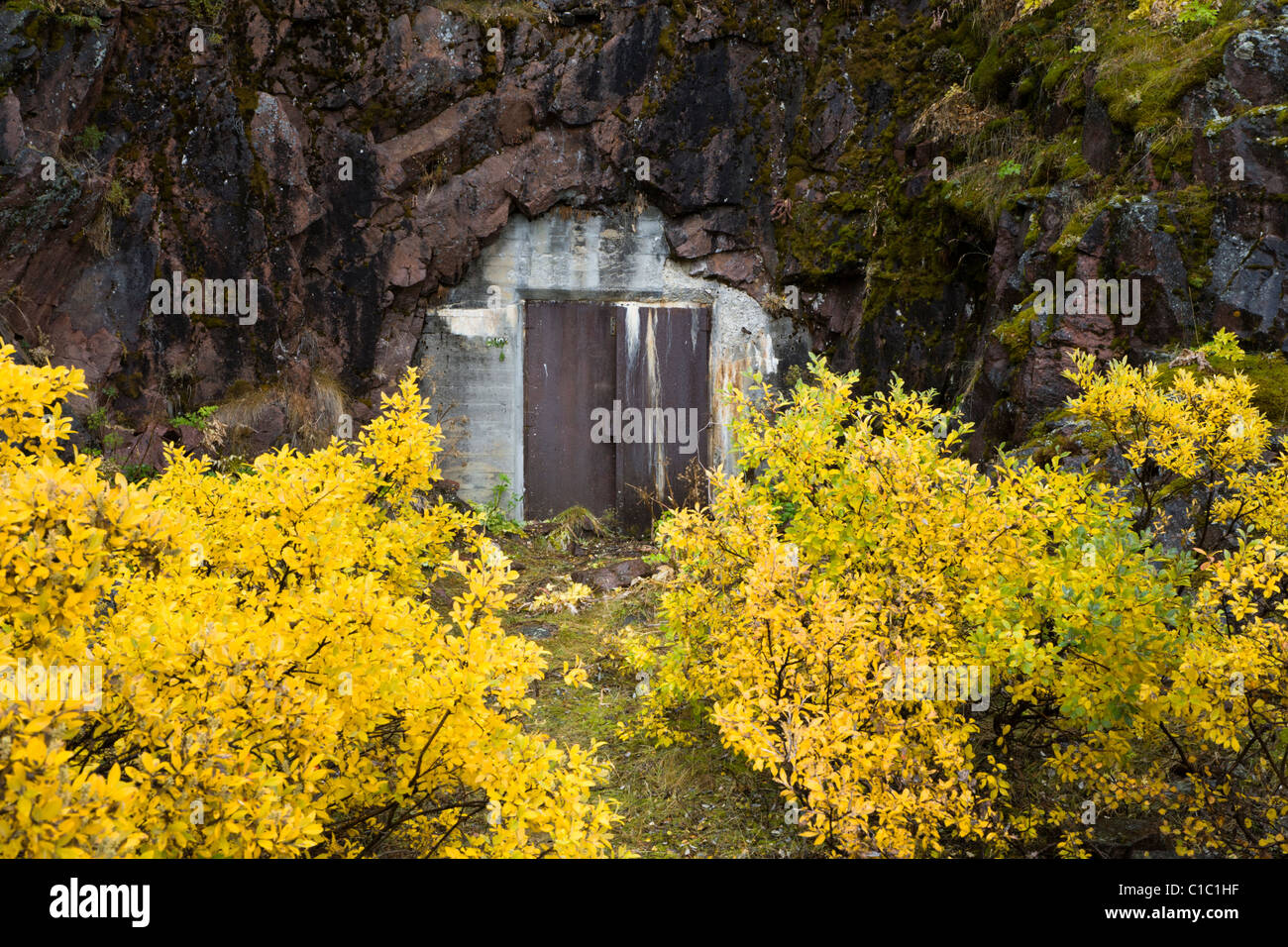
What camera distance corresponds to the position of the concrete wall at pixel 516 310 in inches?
384

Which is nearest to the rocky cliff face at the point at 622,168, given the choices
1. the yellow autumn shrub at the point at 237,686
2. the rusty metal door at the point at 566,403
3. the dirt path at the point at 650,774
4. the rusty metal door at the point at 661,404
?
the rusty metal door at the point at 661,404

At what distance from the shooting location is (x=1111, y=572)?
3477mm

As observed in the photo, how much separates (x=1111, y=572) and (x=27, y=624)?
3531 millimetres

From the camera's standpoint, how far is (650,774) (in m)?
4.86

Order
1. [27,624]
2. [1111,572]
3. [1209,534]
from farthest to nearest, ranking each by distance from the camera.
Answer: [1209,534] → [1111,572] → [27,624]

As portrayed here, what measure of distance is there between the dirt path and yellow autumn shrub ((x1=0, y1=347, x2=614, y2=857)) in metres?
1.15

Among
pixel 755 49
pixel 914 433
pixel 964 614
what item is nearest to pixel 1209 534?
pixel 914 433

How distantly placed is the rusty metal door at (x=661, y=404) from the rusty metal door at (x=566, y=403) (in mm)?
165

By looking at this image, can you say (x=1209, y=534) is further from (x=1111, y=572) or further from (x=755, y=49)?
(x=755, y=49)

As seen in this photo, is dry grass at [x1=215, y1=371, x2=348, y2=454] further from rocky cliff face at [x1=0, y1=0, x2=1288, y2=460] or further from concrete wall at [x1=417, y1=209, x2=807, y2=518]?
concrete wall at [x1=417, y1=209, x2=807, y2=518]
